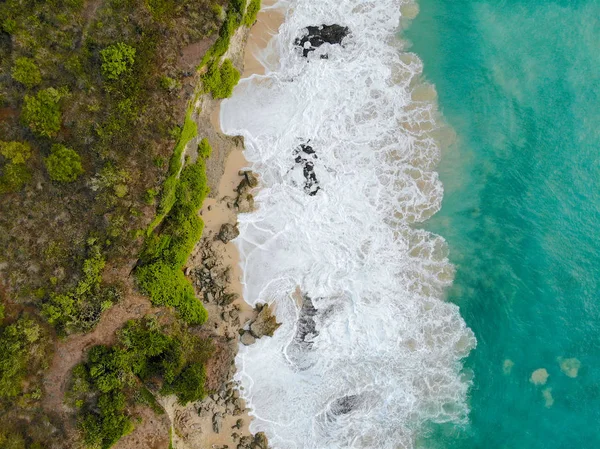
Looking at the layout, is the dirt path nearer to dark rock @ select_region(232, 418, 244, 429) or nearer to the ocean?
the ocean

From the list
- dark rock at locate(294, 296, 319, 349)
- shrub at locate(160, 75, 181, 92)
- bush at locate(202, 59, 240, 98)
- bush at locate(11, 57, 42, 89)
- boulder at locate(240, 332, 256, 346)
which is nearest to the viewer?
bush at locate(11, 57, 42, 89)

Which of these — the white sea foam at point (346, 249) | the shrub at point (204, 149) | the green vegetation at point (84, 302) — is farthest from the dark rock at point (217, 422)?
the shrub at point (204, 149)

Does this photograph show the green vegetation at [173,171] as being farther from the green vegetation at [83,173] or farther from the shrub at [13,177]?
the shrub at [13,177]

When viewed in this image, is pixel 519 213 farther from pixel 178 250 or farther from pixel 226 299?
pixel 178 250

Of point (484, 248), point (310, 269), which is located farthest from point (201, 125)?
point (484, 248)

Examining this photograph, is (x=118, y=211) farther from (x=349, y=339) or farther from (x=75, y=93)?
(x=349, y=339)

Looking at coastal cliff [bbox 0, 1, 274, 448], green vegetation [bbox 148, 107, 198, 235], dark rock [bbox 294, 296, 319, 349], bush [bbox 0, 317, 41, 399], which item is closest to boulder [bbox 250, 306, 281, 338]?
dark rock [bbox 294, 296, 319, 349]

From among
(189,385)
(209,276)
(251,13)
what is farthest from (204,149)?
(189,385)
